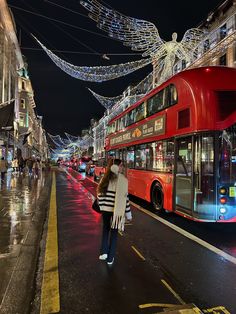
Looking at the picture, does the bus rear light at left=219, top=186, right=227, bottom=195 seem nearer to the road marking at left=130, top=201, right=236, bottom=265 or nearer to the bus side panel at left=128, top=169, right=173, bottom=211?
the road marking at left=130, top=201, right=236, bottom=265

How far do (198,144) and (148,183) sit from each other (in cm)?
404

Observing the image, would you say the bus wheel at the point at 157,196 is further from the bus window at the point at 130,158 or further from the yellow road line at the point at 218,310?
the yellow road line at the point at 218,310

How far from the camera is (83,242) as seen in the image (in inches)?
275

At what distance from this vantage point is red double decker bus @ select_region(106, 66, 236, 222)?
7.50 metres

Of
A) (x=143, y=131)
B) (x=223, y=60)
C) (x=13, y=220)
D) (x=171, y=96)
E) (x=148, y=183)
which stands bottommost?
(x=13, y=220)

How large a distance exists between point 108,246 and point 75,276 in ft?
3.46

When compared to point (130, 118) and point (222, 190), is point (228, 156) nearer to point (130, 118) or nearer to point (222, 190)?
point (222, 190)

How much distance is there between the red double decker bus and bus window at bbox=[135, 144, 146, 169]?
1474mm

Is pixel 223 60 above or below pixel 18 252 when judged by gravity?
above

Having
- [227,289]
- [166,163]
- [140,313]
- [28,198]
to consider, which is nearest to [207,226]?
[166,163]

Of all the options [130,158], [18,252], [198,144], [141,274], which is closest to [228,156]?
[198,144]

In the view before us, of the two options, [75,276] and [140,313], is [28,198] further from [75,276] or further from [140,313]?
[140,313]

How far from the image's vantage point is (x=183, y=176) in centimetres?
852

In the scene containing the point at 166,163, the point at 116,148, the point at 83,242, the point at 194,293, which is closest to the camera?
the point at 194,293
